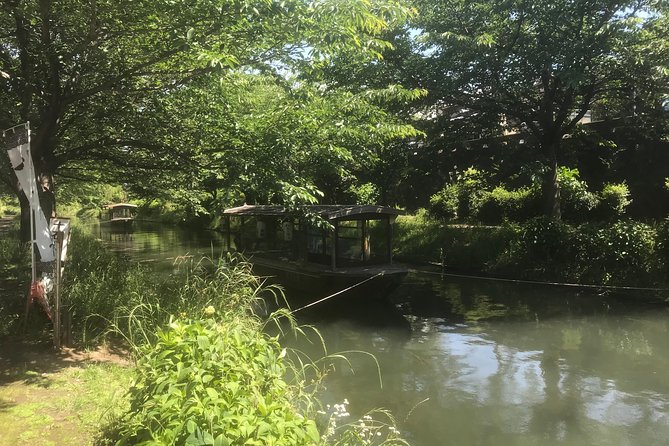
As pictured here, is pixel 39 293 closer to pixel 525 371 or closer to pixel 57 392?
pixel 57 392

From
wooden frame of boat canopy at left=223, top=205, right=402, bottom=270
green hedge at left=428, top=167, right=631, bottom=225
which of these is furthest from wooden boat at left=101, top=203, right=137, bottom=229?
green hedge at left=428, top=167, right=631, bottom=225

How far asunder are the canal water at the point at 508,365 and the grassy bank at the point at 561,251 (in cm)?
68

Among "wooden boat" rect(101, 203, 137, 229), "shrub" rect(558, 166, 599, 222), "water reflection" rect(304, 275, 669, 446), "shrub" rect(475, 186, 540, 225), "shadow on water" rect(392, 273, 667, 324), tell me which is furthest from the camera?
"wooden boat" rect(101, 203, 137, 229)

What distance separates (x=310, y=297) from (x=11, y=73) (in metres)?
8.41

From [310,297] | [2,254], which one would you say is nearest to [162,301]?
[310,297]

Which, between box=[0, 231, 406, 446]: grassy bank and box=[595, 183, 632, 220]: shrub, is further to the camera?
box=[595, 183, 632, 220]: shrub

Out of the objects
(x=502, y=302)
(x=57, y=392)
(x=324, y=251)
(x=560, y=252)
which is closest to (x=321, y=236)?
(x=324, y=251)

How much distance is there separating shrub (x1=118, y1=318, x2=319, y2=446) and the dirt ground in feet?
3.27

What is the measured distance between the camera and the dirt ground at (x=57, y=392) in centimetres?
389

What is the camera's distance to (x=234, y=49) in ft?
21.2

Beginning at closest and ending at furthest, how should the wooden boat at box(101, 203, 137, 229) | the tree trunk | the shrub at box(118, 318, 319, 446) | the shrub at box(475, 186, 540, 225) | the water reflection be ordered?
the shrub at box(118, 318, 319, 446)
the water reflection
the tree trunk
the shrub at box(475, 186, 540, 225)
the wooden boat at box(101, 203, 137, 229)

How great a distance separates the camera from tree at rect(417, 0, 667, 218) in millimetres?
12148

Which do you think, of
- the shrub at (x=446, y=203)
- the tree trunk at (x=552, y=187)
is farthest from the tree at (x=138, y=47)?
the shrub at (x=446, y=203)

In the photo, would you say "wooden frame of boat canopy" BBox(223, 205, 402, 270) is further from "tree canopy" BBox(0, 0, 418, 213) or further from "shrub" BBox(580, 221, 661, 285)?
"shrub" BBox(580, 221, 661, 285)
